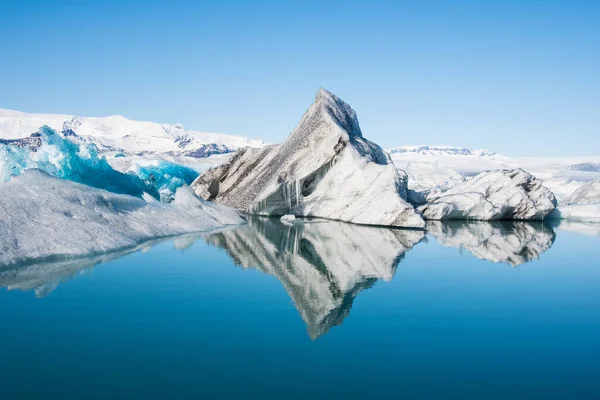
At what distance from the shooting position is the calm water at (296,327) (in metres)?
3.74

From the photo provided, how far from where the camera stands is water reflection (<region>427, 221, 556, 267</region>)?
10.7 meters

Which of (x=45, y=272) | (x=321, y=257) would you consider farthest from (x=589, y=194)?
(x=45, y=272)

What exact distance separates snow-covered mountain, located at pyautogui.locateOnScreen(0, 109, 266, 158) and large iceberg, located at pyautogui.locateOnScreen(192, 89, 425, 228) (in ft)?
259

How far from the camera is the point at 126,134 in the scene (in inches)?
5773

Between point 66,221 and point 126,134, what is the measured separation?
479 feet

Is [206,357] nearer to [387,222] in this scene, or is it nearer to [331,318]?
[331,318]

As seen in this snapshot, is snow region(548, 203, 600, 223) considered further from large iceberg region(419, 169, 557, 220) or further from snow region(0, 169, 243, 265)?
snow region(0, 169, 243, 265)

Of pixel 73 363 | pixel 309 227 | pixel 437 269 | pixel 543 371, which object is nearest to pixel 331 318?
pixel 543 371

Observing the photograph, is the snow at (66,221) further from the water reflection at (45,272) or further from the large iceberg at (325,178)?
the large iceberg at (325,178)

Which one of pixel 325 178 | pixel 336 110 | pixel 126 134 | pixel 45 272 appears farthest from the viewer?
pixel 126 134

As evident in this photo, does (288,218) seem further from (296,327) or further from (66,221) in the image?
(296,327)

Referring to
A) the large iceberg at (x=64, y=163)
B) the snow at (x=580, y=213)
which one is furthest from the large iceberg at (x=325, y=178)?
the snow at (x=580, y=213)

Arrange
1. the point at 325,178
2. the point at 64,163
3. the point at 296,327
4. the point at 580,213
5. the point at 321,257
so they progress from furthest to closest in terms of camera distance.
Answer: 1. the point at 580,213
2. the point at 325,178
3. the point at 64,163
4. the point at 321,257
5. the point at 296,327

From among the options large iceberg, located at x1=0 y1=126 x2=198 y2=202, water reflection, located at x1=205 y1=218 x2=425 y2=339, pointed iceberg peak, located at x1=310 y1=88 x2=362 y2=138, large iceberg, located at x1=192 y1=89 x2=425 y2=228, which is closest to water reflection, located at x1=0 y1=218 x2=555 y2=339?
water reflection, located at x1=205 y1=218 x2=425 y2=339
